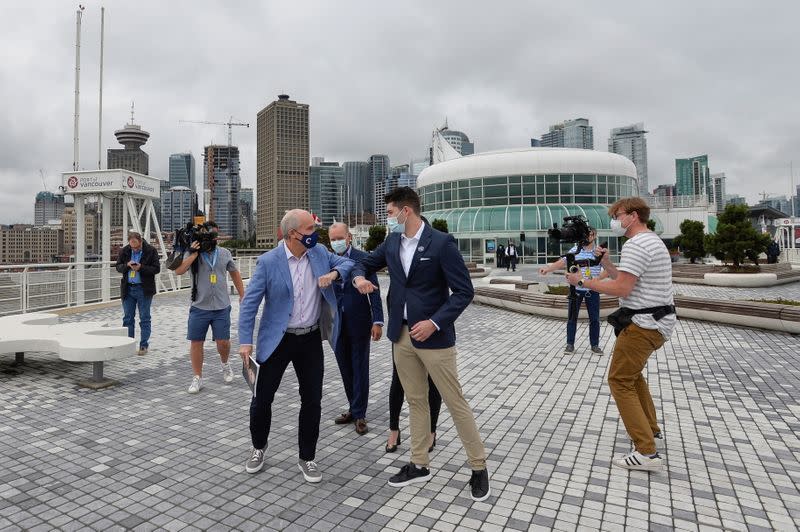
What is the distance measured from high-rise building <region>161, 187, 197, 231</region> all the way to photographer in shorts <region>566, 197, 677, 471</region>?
4.84m

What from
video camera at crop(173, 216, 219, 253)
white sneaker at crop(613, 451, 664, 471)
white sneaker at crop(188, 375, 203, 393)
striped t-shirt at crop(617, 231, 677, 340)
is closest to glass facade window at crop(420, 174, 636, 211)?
video camera at crop(173, 216, 219, 253)

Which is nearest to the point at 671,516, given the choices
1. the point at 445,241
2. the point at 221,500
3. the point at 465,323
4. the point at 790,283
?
the point at 445,241

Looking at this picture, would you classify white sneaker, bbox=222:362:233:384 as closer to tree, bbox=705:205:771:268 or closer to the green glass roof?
tree, bbox=705:205:771:268

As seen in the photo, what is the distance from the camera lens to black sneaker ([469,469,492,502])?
3250 mm

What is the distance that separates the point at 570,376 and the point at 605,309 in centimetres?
524

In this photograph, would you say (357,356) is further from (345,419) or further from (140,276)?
(140,276)

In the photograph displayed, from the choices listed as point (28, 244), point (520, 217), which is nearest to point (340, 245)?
point (520, 217)

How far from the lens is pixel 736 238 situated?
17.8 meters

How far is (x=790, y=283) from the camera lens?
1878 cm

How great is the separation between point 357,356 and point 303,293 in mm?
1112

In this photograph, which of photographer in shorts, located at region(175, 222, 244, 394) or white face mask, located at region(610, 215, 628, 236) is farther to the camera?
photographer in shorts, located at region(175, 222, 244, 394)

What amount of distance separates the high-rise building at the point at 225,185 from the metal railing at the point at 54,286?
140 m

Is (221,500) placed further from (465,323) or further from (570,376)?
(465,323)

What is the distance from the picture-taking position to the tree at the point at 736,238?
690 inches
